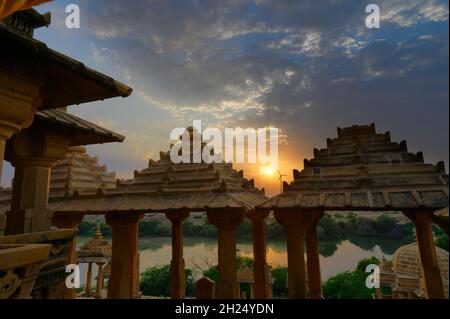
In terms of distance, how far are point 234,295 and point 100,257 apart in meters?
14.1

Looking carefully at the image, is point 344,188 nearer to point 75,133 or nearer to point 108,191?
point 75,133

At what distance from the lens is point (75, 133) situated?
5176 millimetres

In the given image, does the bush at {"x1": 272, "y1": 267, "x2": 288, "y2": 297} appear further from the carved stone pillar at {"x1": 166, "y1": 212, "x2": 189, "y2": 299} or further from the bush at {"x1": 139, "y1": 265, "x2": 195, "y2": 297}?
the carved stone pillar at {"x1": 166, "y1": 212, "x2": 189, "y2": 299}

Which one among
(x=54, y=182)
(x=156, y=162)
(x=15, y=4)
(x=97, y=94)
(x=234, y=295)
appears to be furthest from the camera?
(x=54, y=182)

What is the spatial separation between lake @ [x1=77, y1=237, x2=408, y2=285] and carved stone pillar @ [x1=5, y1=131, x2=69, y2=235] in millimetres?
33206

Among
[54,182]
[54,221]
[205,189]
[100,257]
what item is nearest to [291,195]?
[205,189]

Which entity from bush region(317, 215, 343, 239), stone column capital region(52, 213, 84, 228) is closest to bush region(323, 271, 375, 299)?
stone column capital region(52, 213, 84, 228)

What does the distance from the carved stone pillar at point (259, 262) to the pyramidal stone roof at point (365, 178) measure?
11.7ft

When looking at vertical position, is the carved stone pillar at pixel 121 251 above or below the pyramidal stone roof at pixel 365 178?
below

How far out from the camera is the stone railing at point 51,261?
3770mm

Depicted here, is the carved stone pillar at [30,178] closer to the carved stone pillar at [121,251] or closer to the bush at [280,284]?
the carved stone pillar at [121,251]

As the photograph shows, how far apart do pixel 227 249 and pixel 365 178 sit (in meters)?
3.95

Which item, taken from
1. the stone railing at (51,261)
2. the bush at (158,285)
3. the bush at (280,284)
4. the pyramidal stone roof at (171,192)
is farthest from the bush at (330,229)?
the stone railing at (51,261)

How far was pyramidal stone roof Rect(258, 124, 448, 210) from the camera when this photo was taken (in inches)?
203
